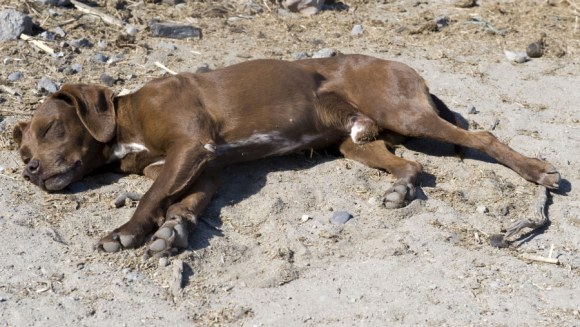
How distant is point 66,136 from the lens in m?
6.35

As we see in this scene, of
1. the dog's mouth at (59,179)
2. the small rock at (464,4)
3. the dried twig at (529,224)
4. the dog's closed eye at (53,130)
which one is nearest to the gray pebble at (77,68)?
the dog's closed eye at (53,130)

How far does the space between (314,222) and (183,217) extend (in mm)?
863

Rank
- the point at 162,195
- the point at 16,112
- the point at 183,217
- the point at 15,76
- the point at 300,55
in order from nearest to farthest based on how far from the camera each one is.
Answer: the point at 183,217
the point at 162,195
the point at 16,112
the point at 15,76
the point at 300,55

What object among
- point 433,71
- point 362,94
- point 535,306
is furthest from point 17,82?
point 535,306

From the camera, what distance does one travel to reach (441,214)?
238 inches

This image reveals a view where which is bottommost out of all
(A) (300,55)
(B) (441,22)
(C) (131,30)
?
(B) (441,22)

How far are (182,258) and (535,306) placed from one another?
2.07 meters

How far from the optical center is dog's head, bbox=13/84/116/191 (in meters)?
6.22

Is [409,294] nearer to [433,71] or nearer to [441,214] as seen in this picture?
[441,214]

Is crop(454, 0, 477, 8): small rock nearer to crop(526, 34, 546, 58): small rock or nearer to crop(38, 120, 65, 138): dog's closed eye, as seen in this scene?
crop(526, 34, 546, 58): small rock

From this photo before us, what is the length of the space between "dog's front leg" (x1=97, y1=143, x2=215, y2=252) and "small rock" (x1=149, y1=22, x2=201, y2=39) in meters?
2.67

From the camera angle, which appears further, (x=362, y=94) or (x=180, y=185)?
(x=362, y=94)

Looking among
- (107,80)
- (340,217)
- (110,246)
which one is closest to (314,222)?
(340,217)

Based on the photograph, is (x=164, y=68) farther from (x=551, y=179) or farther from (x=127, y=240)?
(x=551, y=179)
